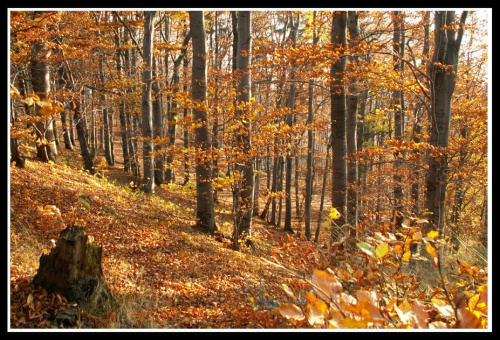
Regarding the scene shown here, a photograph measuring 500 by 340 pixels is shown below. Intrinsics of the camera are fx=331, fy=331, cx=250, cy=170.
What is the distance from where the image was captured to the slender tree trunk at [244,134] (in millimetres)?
7250

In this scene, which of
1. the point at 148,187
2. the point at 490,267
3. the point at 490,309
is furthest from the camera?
the point at 148,187

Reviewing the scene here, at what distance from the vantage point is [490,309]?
2.01 metres

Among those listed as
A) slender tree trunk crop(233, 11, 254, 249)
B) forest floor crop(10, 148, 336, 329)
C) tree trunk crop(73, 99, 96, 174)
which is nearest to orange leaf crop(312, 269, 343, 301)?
forest floor crop(10, 148, 336, 329)

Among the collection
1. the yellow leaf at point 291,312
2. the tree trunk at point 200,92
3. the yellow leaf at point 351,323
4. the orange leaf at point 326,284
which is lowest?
the yellow leaf at point 291,312

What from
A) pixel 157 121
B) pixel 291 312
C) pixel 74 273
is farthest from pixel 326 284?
pixel 157 121

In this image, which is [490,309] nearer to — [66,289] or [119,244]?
[66,289]

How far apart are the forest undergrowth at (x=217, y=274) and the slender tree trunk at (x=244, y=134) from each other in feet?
2.80

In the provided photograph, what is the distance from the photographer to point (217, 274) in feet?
19.2

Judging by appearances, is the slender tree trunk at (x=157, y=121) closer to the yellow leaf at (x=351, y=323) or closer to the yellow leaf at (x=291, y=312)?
the yellow leaf at (x=291, y=312)

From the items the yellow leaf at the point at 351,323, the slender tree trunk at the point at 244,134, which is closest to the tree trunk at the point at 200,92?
the slender tree trunk at the point at 244,134

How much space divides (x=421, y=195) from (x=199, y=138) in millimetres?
7710

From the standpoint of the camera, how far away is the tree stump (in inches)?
139
